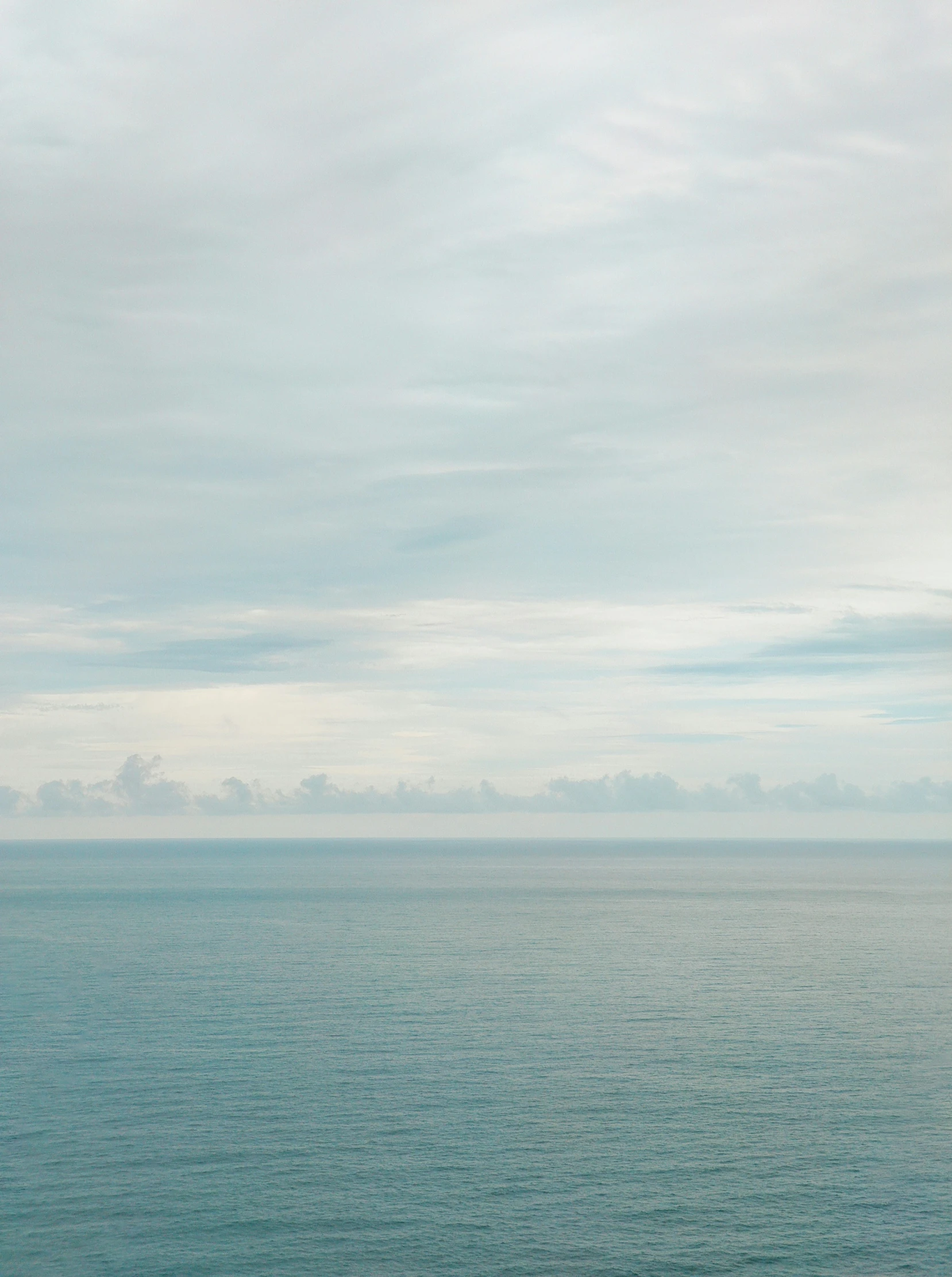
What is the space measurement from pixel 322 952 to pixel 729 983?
204ft

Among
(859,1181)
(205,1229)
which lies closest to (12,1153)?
(205,1229)

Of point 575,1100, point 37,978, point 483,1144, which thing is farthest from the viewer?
point 37,978

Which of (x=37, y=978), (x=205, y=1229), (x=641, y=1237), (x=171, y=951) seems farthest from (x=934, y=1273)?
(x=171, y=951)

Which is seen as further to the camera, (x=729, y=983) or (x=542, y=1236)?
(x=729, y=983)

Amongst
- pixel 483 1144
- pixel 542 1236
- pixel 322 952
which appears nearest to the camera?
pixel 542 1236

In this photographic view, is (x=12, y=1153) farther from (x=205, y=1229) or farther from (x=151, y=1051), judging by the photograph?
(x=151, y=1051)

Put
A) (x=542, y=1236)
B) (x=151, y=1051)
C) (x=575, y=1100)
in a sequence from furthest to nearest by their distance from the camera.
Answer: (x=151, y=1051), (x=575, y=1100), (x=542, y=1236)

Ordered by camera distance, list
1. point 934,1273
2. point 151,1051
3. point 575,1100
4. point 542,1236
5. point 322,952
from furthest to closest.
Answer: point 322,952 → point 151,1051 → point 575,1100 → point 542,1236 → point 934,1273

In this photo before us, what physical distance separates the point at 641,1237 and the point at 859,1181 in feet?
58.1

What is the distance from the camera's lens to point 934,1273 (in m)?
56.2

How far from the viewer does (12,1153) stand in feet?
231

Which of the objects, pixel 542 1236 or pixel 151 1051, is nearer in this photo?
pixel 542 1236

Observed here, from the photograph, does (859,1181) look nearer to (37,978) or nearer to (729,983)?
(729,983)

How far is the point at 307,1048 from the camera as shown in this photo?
96500mm
